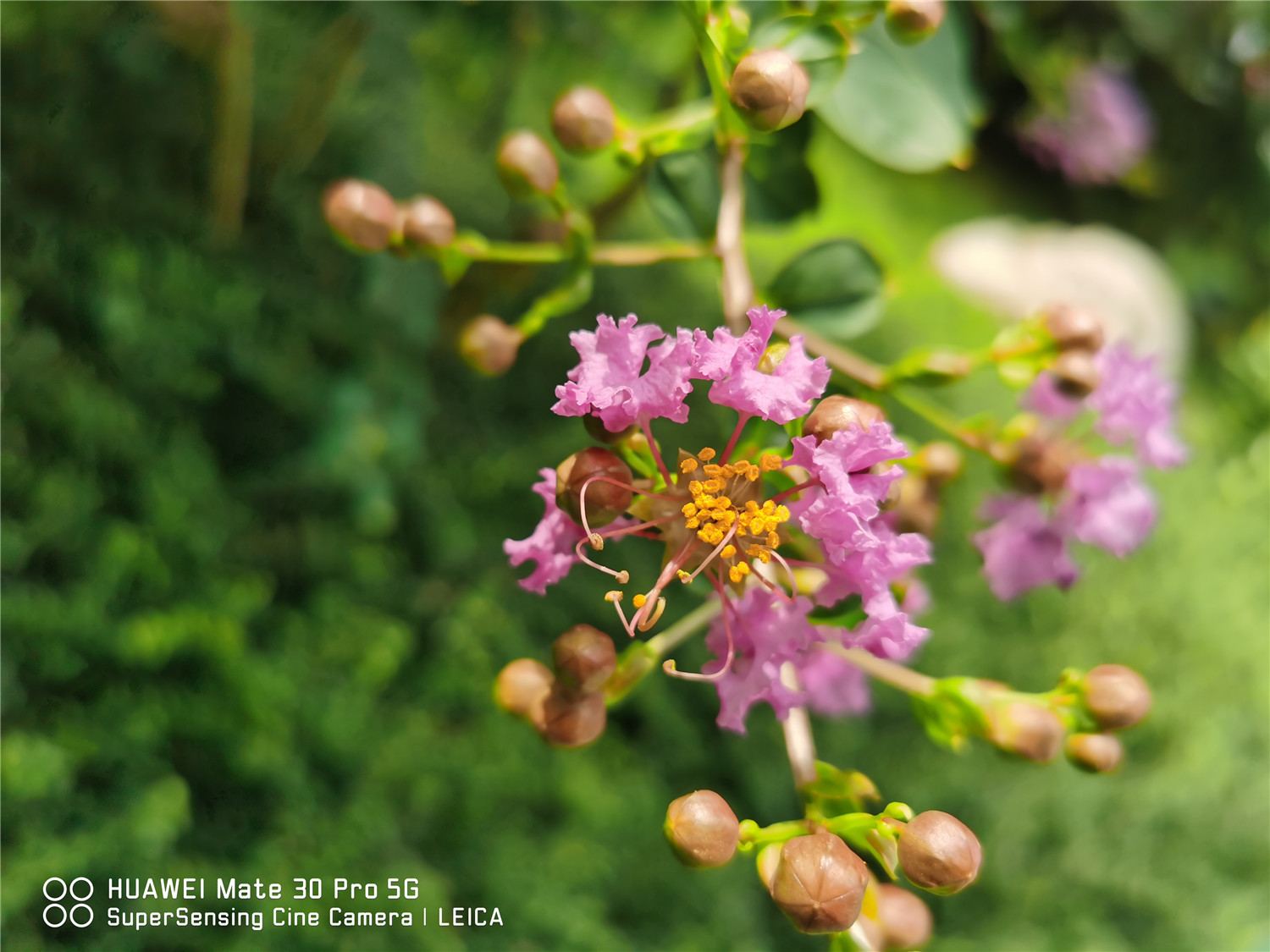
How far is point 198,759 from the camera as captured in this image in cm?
102

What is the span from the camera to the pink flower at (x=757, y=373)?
53cm

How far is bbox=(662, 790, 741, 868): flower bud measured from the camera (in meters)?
0.55

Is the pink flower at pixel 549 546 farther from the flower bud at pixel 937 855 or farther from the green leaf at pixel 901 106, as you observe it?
the green leaf at pixel 901 106

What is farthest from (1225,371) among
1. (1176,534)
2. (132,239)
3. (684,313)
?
(132,239)

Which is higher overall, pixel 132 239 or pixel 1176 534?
pixel 132 239

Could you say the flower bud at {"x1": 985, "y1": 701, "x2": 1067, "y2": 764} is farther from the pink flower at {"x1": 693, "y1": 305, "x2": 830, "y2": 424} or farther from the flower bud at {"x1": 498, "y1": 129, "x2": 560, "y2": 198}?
the flower bud at {"x1": 498, "y1": 129, "x2": 560, "y2": 198}

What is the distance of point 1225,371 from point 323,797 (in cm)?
242

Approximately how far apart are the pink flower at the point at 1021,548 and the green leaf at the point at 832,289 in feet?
0.80

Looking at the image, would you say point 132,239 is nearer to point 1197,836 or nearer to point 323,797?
point 323,797

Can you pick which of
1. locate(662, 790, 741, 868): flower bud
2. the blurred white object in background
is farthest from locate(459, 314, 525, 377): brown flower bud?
the blurred white object in background

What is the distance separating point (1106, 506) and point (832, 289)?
357mm

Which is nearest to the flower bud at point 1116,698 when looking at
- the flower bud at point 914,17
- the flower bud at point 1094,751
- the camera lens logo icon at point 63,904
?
the flower bud at point 1094,751

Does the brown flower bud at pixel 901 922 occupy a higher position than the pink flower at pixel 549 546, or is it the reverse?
the pink flower at pixel 549 546

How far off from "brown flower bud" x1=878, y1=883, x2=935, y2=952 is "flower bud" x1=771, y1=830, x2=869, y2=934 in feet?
0.42
